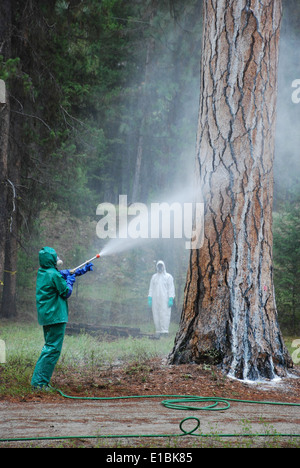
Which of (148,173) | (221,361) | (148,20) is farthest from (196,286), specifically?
(148,173)

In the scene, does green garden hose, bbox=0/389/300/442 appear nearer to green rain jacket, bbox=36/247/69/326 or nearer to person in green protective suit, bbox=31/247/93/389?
person in green protective suit, bbox=31/247/93/389

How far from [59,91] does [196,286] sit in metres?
9.55

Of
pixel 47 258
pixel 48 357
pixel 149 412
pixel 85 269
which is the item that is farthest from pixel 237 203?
pixel 48 357

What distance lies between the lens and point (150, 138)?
2161cm

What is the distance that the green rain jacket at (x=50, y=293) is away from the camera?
5555 mm

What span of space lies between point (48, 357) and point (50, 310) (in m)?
0.56

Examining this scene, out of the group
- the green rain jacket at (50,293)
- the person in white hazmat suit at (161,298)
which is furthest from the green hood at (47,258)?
the person in white hazmat suit at (161,298)

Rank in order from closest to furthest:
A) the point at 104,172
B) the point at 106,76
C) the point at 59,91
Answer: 1. the point at 59,91
2. the point at 106,76
3. the point at 104,172

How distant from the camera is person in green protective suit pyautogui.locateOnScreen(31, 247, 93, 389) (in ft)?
18.2

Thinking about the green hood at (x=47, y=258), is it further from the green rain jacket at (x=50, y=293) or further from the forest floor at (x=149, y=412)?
the forest floor at (x=149, y=412)

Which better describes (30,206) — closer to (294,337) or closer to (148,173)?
(294,337)

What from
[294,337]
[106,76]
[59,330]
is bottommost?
[294,337]

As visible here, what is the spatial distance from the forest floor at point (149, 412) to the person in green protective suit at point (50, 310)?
0.93 ft

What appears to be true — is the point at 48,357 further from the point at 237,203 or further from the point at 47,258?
the point at 237,203
